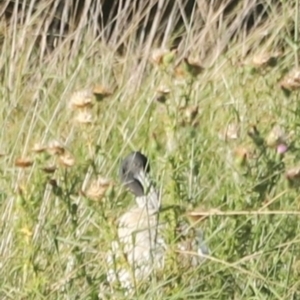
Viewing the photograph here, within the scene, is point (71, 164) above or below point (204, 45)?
above

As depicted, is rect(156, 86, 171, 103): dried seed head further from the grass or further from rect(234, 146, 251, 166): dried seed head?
rect(234, 146, 251, 166): dried seed head

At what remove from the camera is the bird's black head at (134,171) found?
274 cm

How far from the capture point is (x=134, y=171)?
274 cm

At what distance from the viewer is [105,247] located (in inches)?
97.5

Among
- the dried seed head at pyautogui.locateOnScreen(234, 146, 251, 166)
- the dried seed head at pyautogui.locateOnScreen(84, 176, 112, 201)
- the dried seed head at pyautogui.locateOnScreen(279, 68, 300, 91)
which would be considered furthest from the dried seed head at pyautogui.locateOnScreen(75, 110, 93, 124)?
the dried seed head at pyautogui.locateOnScreen(279, 68, 300, 91)

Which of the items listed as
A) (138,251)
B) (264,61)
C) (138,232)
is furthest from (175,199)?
(264,61)

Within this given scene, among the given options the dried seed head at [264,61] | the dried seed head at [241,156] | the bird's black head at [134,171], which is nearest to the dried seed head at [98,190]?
the dried seed head at [241,156]

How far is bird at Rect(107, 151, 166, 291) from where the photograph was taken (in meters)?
2.38

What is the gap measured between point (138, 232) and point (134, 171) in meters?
0.40

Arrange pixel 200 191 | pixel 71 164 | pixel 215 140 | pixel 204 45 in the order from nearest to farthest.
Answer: pixel 71 164 < pixel 200 191 < pixel 215 140 < pixel 204 45

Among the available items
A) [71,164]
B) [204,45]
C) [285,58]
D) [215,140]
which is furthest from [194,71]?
[204,45]

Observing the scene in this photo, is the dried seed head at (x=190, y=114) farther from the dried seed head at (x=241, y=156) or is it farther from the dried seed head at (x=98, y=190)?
the dried seed head at (x=98, y=190)

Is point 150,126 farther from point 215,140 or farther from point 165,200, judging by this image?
point 165,200

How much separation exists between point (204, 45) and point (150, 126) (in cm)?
109
